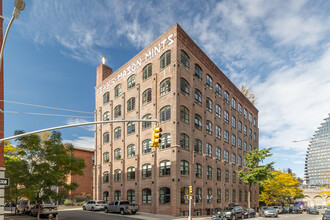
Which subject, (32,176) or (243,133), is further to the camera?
(243,133)

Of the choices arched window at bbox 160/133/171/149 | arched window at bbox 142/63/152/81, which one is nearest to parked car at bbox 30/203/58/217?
arched window at bbox 160/133/171/149

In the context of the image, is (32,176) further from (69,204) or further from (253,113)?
(253,113)

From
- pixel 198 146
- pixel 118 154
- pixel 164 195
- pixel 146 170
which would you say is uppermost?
pixel 198 146

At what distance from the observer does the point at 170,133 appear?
34938 mm

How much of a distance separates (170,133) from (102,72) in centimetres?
2667

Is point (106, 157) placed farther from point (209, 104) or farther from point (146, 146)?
point (209, 104)

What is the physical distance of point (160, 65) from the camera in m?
38.8

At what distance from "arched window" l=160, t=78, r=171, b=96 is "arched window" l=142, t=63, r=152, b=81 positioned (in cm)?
375

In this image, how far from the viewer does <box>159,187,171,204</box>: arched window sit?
3353 cm

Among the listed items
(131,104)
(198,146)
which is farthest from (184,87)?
(131,104)

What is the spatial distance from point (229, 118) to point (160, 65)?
20.5m

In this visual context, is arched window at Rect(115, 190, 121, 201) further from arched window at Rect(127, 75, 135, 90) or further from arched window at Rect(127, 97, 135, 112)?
arched window at Rect(127, 75, 135, 90)

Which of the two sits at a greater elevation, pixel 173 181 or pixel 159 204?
pixel 173 181

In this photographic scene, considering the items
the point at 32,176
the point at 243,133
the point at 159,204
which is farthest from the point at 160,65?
the point at 243,133
